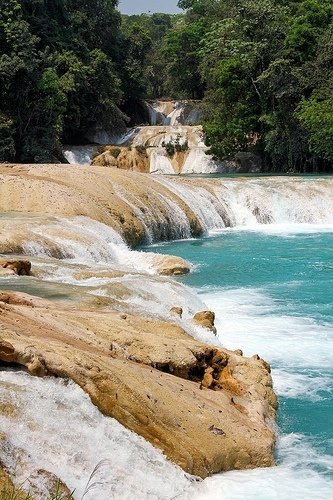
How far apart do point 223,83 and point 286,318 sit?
26600 millimetres

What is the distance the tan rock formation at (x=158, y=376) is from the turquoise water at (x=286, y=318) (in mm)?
309

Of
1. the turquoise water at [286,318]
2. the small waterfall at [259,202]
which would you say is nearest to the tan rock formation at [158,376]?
the turquoise water at [286,318]

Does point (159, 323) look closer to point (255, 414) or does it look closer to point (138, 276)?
point (255, 414)

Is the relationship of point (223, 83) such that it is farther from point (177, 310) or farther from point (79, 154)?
point (177, 310)

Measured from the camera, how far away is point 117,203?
62.4ft

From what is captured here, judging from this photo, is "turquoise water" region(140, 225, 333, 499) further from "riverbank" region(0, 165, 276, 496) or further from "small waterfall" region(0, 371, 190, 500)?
"small waterfall" region(0, 371, 190, 500)

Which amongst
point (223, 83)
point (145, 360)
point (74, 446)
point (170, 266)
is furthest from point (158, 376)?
point (223, 83)

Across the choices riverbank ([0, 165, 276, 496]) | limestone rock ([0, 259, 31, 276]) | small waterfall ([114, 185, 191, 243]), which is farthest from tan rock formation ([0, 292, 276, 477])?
small waterfall ([114, 185, 191, 243])

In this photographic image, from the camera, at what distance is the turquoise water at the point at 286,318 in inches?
256

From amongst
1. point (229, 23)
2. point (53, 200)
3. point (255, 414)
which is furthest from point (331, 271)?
point (229, 23)

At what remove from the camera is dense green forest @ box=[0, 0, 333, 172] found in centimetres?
3073

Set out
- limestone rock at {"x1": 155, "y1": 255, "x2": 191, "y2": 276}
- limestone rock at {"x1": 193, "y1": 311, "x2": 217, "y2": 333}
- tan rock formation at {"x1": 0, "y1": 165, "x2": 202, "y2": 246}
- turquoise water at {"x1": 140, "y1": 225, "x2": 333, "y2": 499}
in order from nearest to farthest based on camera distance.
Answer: turquoise water at {"x1": 140, "y1": 225, "x2": 333, "y2": 499} < limestone rock at {"x1": 193, "y1": 311, "x2": 217, "y2": 333} < limestone rock at {"x1": 155, "y1": 255, "x2": 191, "y2": 276} < tan rock formation at {"x1": 0, "y1": 165, "x2": 202, "y2": 246}

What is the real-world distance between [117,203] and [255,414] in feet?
41.3

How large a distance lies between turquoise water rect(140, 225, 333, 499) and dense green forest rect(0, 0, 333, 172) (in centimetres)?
1319
